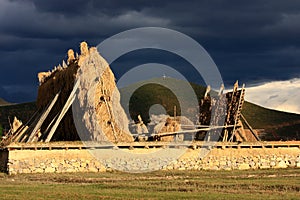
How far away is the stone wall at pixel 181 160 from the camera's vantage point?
37.1 meters

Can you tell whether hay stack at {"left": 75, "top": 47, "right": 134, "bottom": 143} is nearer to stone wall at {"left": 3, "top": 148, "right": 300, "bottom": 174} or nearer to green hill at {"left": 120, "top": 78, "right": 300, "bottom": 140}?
stone wall at {"left": 3, "top": 148, "right": 300, "bottom": 174}

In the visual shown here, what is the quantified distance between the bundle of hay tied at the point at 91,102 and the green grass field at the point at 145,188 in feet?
25.6

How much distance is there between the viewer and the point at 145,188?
89.0 ft

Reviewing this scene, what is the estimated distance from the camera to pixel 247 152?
42250 mm

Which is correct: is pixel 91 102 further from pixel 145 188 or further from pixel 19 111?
pixel 19 111

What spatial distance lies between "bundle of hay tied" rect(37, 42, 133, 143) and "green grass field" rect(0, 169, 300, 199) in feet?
25.6

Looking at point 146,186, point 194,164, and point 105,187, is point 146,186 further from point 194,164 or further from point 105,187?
point 194,164

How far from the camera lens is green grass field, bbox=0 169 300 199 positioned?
24.0 meters

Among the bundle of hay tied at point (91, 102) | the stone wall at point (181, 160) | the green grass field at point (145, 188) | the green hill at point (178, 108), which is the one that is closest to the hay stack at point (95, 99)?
the bundle of hay tied at point (91, 102)

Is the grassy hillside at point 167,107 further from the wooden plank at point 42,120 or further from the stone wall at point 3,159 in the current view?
the stone wall at point 3,159

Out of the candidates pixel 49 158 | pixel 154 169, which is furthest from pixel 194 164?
pixel 49 158

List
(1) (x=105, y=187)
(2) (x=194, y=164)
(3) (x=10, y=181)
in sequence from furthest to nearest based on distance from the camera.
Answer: (2) (x=194, y=164), (3) (x=10, y=181), (1) (x=105, y=187)

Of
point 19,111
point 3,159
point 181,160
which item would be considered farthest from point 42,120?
point 19,111

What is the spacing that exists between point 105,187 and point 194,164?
1381cm
